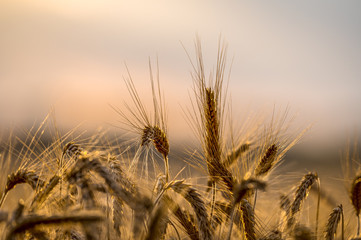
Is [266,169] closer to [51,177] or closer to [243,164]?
[243,164]

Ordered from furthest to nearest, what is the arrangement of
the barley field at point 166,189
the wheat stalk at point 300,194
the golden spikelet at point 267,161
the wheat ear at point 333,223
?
the golden spikelet at point 267,161, the wheat stalk at point 300,194, the wheat ear at point 333,223, the barley field at point 166,189

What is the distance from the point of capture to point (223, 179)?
93.0 inches

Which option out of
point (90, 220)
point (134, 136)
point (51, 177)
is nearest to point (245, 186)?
point (90, 220)

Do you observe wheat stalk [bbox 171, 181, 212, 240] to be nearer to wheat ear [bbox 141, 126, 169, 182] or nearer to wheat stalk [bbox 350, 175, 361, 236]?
wheat ear [bbox 141, 126, 169, 182]

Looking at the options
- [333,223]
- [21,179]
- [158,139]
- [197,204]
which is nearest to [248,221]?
[197,204]

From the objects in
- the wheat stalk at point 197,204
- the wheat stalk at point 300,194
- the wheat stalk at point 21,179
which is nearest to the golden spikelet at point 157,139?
the wheat stalk at point 197,204

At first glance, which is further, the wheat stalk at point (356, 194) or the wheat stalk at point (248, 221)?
the wheat stalk at point (356, 194)

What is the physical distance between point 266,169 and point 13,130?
1.83m

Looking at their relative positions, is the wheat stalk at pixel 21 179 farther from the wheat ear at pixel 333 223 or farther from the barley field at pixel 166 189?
the wheat ear at pixel 333 223

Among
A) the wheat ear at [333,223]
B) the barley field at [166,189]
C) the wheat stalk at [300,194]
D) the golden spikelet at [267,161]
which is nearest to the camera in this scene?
the barley field at [166,189]

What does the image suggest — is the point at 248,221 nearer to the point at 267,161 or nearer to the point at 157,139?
the point at 267,161

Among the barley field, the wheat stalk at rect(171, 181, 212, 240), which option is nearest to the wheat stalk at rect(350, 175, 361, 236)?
the barley field

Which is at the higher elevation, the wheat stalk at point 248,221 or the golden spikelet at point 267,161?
the golden spikelet at point 267,161

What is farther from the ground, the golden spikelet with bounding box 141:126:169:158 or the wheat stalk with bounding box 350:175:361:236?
the golden spikelet with bounding box 141:126:169:158
